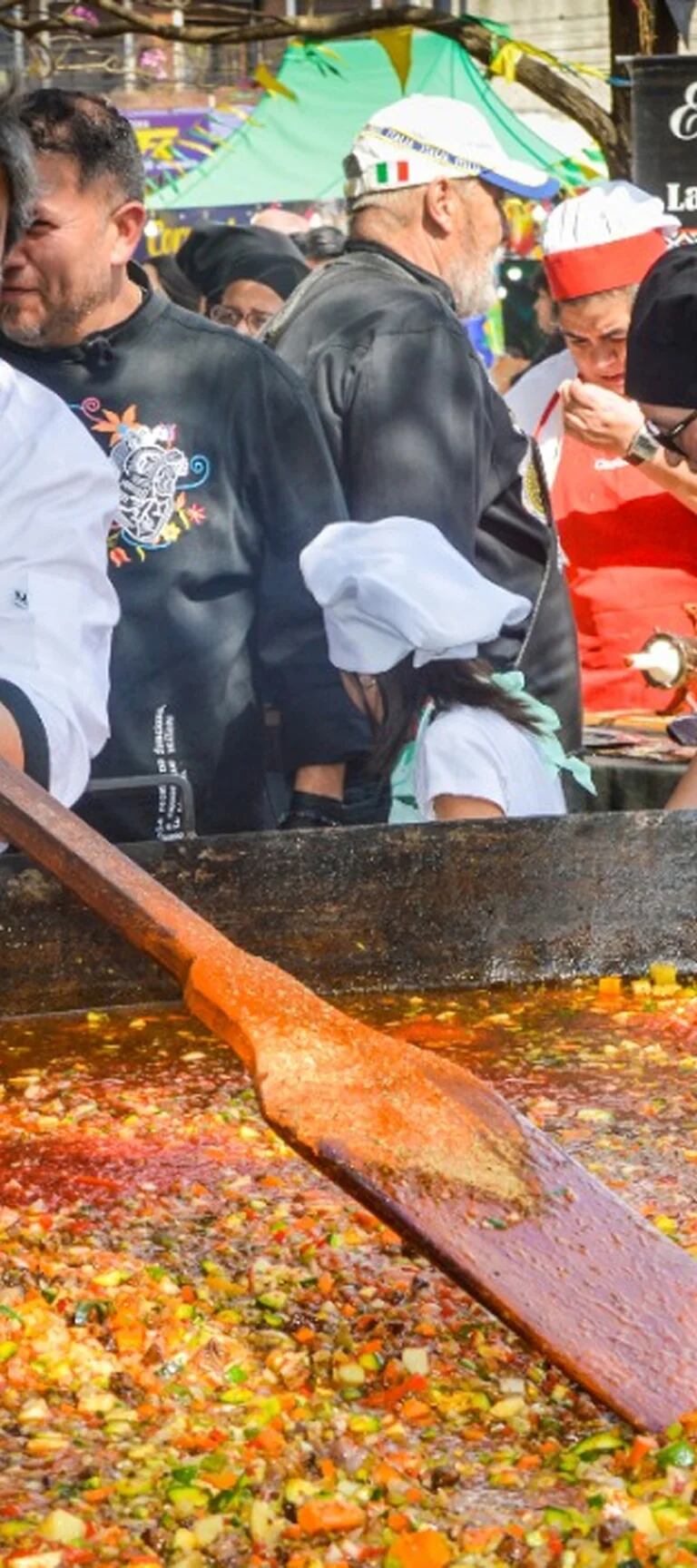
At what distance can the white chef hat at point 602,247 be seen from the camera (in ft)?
19.4

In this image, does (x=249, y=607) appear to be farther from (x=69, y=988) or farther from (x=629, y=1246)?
(x=629, y=1246)

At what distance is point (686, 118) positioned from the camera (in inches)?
245

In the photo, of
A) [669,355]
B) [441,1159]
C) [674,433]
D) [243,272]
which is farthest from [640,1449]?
[243,272]

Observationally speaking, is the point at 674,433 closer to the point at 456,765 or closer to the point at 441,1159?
the point at 456,765

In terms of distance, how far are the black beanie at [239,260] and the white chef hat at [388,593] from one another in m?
2.40

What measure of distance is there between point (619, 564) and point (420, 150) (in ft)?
3.96

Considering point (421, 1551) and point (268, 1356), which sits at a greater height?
point (421, 1551)

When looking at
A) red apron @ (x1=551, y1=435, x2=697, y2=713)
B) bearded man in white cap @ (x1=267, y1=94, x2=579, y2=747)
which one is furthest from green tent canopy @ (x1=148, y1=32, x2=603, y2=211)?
bearded man in white cap @ (x1=267, y1=94, x2=579, y2=747)

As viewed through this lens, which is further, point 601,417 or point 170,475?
point 601,417

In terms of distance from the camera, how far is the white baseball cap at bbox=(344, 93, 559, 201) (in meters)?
5.40

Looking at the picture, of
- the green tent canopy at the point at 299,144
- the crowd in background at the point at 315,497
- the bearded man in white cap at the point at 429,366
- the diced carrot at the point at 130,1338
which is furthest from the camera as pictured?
the green tent canopy at the point at 299,144

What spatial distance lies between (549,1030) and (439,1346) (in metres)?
1.20

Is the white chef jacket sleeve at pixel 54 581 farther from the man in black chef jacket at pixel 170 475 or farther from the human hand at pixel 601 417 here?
the human hand at pixel 601 417

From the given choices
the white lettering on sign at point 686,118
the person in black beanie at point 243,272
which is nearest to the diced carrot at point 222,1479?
the white lettering on sign at point 686,118
